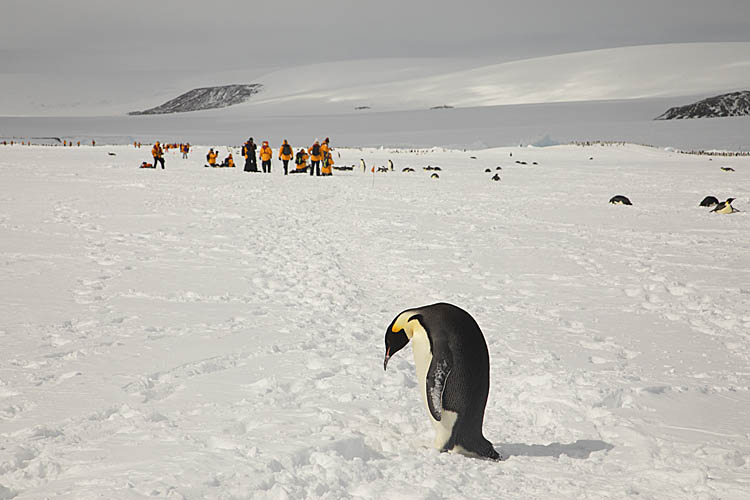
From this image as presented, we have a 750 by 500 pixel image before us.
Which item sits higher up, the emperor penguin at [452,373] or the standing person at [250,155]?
the standing person at [250,155]

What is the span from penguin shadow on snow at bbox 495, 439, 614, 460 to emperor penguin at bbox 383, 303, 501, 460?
0.15 m

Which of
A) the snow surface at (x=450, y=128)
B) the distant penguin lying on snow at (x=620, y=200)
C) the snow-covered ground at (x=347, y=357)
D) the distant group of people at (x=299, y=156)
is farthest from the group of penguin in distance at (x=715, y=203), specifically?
the snow surface at (x=450, y=128)

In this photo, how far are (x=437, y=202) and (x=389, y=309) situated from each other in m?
7.22

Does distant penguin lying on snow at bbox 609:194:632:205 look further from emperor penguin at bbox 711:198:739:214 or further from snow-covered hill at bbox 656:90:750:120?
snow-covered hill at bbox 656:90:750:120

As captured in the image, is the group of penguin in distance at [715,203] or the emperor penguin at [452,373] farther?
the group of penguin in distance at [715,203]

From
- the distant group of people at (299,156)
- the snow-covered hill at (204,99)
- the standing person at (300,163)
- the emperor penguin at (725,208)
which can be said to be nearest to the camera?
the emperor penguin at (725,208)

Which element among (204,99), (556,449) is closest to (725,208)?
(556,449)

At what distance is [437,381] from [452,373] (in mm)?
66

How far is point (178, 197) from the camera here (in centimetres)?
1157

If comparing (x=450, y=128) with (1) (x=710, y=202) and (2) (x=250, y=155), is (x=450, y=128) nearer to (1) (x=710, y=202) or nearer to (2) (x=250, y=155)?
(2) (x=250, y=155)

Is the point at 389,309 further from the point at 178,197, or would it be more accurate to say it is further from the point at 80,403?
the point at 178,197

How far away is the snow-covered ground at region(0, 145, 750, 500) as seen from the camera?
2.30 m

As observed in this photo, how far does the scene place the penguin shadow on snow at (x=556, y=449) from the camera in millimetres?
2561

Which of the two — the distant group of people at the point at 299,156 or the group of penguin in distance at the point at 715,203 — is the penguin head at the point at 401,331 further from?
the distant group of people at the point at 299,156
